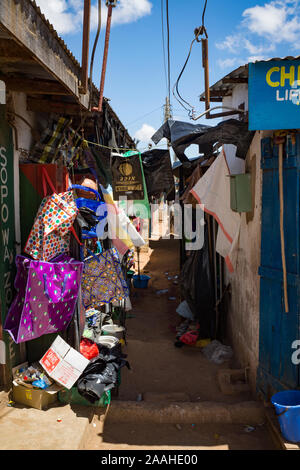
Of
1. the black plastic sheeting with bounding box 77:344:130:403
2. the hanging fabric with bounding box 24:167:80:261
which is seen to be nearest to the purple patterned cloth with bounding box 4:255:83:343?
the hanging fabric with bounding box 24:167:80:261

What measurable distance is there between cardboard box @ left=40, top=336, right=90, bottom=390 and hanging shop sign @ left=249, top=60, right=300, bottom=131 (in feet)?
11.4

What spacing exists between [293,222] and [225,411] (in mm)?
2473

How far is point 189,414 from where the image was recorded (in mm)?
4188

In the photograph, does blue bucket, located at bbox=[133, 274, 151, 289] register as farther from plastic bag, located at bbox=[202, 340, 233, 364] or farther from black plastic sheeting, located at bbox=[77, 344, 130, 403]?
black plastic sheeting, located at bbox=[77, 344, 130, 403]

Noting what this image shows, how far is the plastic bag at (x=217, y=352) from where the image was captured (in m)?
5.86

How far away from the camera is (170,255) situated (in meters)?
15.4

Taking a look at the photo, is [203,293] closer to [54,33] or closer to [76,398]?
[76,398]

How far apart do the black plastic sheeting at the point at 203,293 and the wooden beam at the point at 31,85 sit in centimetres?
404

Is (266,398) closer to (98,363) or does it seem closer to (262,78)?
(98,363)

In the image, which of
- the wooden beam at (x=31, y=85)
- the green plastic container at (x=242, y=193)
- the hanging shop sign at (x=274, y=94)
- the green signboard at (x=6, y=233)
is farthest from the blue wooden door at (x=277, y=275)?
the green signboard at (x=6, y=233)

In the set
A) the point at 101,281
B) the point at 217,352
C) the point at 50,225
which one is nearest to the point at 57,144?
the point at 50,225

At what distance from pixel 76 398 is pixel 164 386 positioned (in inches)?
58.9

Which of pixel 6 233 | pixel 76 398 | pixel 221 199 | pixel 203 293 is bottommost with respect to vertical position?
pixel 76 398

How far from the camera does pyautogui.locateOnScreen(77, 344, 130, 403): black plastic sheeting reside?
13.4 feet
